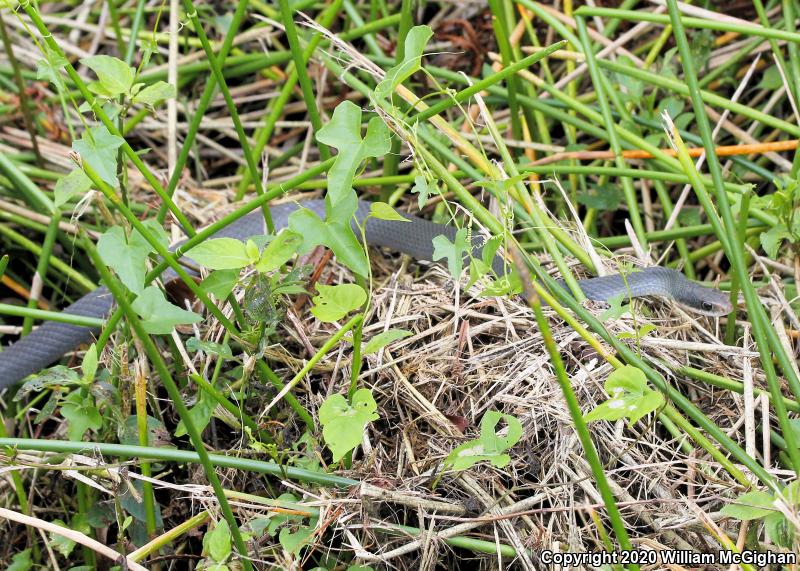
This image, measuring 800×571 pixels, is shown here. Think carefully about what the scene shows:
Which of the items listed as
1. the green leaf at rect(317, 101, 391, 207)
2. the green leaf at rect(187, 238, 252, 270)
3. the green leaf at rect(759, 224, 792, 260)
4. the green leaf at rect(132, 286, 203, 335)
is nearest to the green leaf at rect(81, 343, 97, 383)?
the green leaf at rect(132, 286, 203, 335)

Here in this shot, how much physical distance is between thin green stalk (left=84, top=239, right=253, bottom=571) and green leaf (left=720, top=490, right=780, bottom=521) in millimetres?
1002

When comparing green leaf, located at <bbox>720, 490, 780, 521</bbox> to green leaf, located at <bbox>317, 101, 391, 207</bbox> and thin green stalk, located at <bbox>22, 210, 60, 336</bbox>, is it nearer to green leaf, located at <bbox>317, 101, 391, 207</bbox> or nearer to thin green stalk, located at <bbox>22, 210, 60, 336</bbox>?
green leaf, located at <bbox>317, 101, 391, 207</bbox>

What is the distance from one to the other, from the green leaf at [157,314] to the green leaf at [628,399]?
0.89 meters

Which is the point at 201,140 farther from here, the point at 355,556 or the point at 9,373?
the point at 355,556

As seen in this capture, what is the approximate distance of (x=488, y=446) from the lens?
6.55 ft

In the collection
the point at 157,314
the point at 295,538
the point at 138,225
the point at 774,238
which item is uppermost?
the point at 138,225

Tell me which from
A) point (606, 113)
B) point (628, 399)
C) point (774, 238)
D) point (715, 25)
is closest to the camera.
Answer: point (628, 399)

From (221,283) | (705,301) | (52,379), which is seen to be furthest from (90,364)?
(705,301)

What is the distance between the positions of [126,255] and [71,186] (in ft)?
0.63

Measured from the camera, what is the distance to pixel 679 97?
325 centimetres

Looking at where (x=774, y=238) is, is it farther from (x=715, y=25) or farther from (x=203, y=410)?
(x=203, y=410)

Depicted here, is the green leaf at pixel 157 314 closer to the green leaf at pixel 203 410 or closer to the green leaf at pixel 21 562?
the green leaf at pixel 203 410

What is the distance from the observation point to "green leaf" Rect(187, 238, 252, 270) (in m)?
1.89

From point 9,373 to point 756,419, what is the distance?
219 cm
